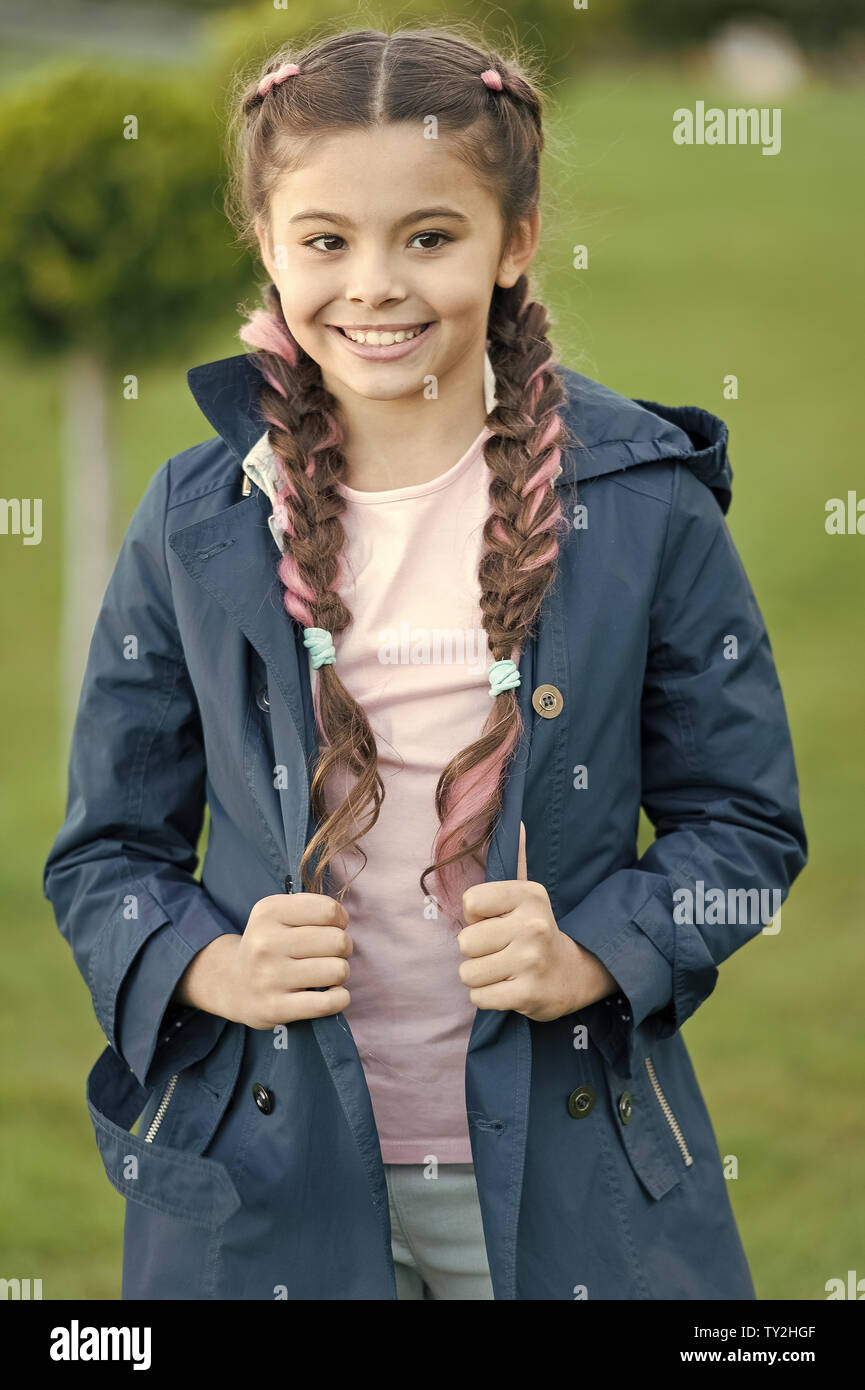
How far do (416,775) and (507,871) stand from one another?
0.57 ft

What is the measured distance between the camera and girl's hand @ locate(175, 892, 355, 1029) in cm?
167

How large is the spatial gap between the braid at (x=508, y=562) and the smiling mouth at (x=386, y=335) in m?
0.16

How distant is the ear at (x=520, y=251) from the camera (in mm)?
1854

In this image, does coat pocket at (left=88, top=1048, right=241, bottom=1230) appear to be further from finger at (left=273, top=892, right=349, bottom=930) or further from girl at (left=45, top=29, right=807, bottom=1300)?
finger at (left=273, top=892, right=349, bottom=930)

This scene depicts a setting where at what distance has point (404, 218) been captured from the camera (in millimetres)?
1690

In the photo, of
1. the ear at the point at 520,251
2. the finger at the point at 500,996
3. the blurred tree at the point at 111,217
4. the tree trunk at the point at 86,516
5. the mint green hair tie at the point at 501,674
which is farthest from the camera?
the tree trunk at the point at 86,516

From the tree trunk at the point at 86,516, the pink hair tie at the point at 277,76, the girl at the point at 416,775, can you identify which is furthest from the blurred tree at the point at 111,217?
the girl at the point at 416,775

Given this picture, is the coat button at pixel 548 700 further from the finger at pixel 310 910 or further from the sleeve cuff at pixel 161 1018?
the sleeve cuff at pixel 161 1018

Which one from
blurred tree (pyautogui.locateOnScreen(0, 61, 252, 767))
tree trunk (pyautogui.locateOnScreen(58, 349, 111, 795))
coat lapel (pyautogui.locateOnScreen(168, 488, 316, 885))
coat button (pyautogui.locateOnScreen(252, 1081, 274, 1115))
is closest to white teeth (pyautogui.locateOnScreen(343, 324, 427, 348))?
coat lapel (pyautogui.locateOnScreen(168, 488, 316, 885))

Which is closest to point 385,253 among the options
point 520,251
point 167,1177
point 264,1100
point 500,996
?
point 520,251

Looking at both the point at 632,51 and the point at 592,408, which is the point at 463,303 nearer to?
the point at 592,408

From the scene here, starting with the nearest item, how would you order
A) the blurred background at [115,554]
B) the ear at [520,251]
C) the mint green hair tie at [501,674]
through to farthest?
the mint green hair tie at [501,674]
the ear at [520,251]
the blurred background at [115,554]
